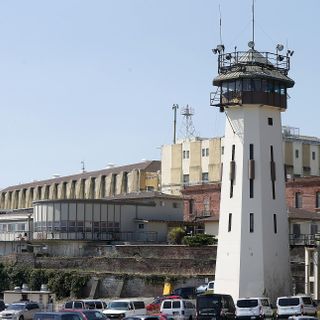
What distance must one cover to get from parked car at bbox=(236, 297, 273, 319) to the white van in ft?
8.96

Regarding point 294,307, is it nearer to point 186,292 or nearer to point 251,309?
point 251,309

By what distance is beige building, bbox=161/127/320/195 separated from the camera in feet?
364

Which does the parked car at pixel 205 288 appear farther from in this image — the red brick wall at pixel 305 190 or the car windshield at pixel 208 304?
the red brick wall at pixel 305 190

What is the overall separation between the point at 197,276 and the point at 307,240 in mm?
9311

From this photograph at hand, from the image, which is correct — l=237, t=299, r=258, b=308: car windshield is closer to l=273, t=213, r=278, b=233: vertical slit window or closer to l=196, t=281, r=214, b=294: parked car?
l=273, t=213, r=278, b=233: vertical slit window

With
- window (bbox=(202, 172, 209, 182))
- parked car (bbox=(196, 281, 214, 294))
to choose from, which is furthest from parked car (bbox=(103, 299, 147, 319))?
window (bbox=(202, 172, 209, 182))

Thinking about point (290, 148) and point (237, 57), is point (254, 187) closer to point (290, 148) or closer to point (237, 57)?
point (237, 57)

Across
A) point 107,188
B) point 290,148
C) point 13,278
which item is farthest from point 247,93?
point 107,188

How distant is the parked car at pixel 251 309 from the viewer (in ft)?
185

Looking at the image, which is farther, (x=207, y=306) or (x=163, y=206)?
(x=163, y=206)

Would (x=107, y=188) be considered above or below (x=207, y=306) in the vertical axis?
above

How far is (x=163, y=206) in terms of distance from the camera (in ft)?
319

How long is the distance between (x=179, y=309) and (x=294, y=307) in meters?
6.73

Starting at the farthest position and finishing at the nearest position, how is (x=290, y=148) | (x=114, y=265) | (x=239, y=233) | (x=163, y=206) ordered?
(x=290, y=148) < (x=163, y=206) < (x=114, y=265) < (x=239, y=233)
